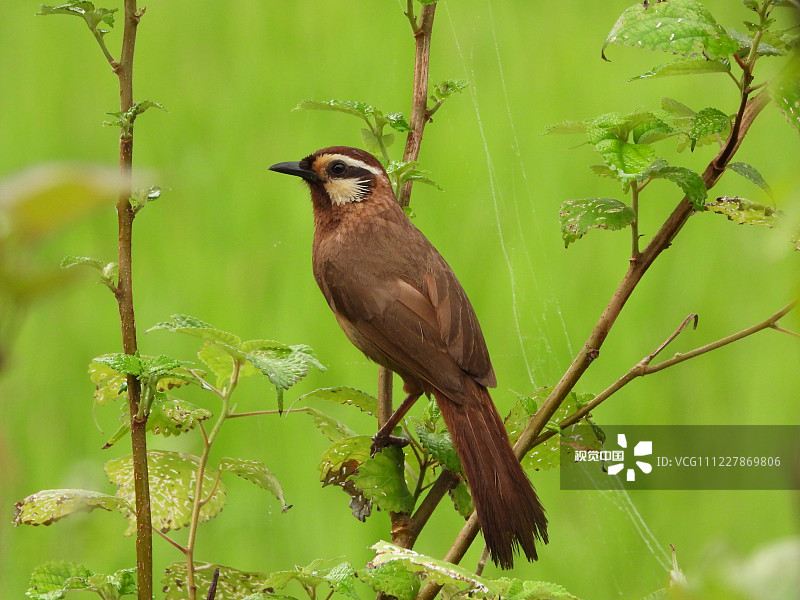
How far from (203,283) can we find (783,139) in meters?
2.22

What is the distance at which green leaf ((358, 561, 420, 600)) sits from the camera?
84cm

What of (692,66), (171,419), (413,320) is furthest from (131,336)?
(413,320)

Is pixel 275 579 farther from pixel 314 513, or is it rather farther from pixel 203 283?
pixel 203 283

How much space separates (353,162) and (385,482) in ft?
3.14

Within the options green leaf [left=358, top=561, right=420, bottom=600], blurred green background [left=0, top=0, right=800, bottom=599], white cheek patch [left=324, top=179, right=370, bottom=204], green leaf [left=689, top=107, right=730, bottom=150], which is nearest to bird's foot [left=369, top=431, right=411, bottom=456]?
green leaf [left=358, top=561, right=420, bottom=600]

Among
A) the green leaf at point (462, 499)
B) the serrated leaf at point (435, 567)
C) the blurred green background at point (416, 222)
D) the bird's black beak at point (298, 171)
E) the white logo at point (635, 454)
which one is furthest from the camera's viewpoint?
the blurred green background at point (416, 222)

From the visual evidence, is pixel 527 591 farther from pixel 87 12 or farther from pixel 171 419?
pixel 87 12

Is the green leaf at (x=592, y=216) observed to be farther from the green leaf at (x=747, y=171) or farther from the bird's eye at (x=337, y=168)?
the bird's eye at (x=337, y=168)

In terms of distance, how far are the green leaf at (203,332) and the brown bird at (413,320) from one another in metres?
0.32

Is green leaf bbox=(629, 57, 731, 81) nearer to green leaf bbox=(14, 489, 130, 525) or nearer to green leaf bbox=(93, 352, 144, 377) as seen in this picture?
green leaf bbox=(93, 352, 144, 377)

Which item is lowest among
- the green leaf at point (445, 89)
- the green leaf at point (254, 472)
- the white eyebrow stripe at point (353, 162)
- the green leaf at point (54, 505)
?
the green leaf at point (54, 505)

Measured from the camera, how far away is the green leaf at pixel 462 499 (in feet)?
3.97

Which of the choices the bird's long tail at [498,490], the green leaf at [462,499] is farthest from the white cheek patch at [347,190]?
the green leaf at [462,499]

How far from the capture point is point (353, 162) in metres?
1.93
